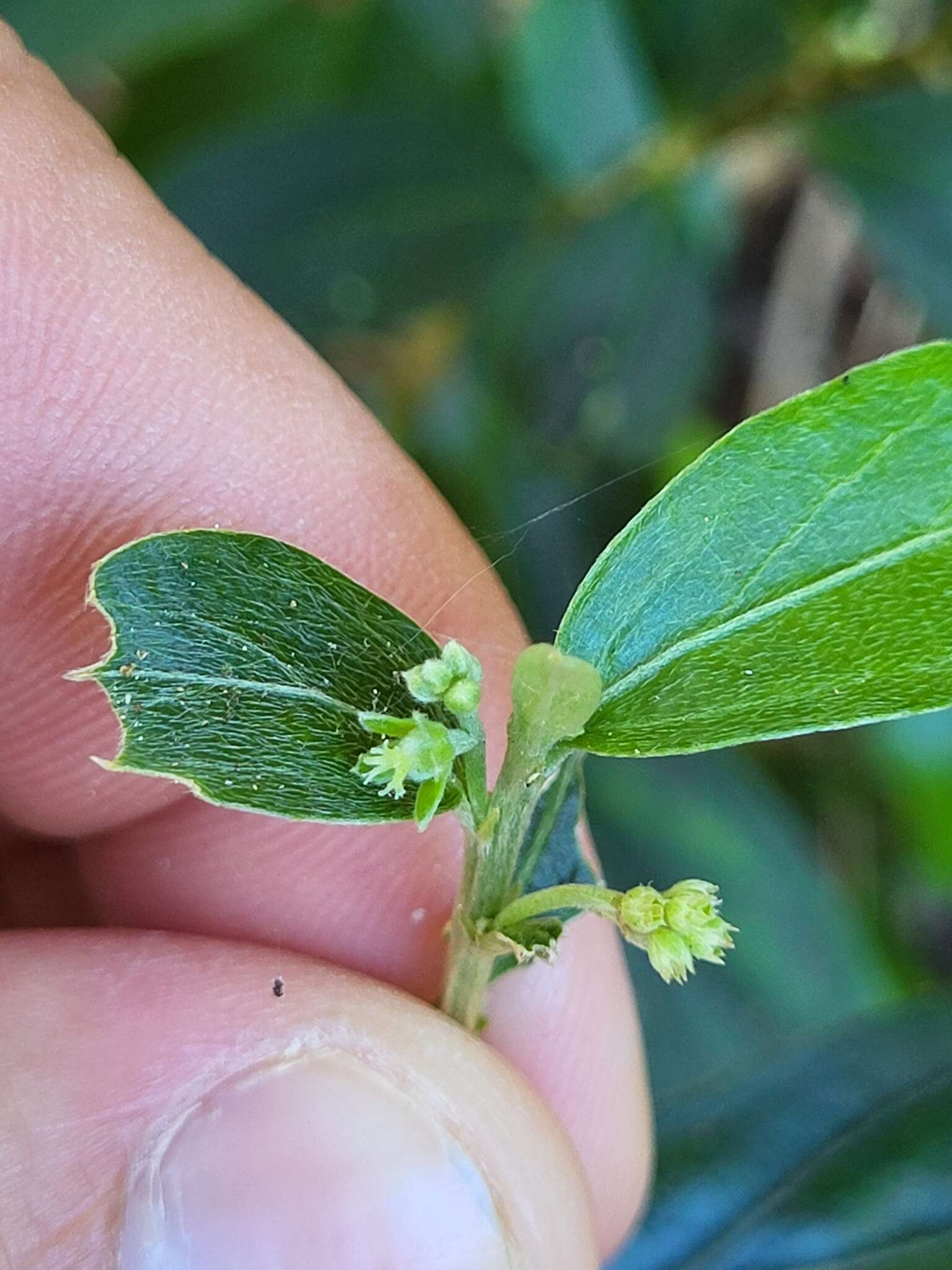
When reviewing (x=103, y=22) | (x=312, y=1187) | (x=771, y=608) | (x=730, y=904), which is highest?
(x=103, y=22)

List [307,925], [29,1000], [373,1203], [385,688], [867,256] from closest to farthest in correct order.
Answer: [385,688] → [373,1203] → [29,1000] → [307,925] → [867,256]

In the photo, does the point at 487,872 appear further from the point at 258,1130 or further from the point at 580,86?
the point at 580,86

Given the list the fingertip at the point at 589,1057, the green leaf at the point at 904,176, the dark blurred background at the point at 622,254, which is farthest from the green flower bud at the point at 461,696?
the green leaf at the point at 904,176

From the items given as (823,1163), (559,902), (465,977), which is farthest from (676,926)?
(823,1163)

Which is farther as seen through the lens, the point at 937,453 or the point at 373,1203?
the point at 373,1203

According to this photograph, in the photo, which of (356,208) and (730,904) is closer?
(356,208)

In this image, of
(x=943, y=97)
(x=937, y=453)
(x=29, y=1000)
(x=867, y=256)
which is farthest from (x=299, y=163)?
(x=937, y=453)

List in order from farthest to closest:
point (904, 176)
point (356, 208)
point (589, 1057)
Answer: point (356, 208) → point (904, 176) → point (589, 1057)

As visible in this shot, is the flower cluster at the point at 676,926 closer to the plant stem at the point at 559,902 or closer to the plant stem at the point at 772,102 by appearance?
the plant stem at the point at 559,902

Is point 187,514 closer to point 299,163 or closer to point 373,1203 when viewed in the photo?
point 373,1203
